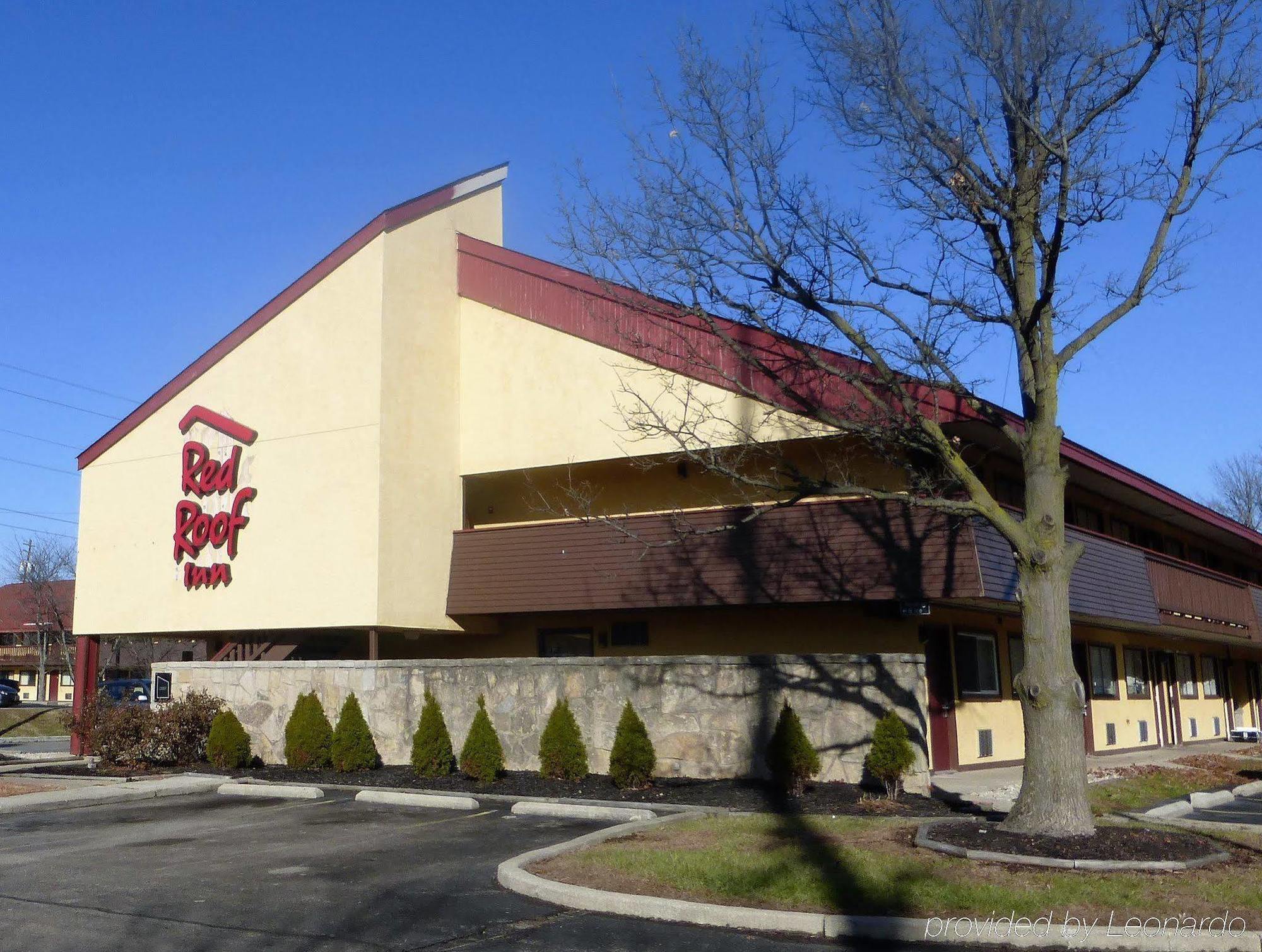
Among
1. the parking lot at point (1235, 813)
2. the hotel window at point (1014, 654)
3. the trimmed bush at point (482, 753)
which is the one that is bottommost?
the parking lot at point (1235, 813)

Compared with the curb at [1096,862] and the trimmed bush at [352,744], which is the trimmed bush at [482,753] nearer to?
the trimmed bush at [352,744]

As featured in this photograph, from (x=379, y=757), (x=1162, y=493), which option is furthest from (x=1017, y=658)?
(x=379, y=757)

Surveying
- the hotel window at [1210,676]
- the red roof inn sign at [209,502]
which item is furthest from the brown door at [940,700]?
the hotel window at [1210,676]

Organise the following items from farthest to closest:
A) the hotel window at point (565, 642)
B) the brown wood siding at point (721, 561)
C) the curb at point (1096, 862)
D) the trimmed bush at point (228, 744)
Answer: the hotel window at point (565, 642), the trimmed bush at point (228, 744), the brown wood siding at point (721, 561), the curb at point (1096, 862)

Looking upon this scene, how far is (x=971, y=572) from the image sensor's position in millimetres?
17141

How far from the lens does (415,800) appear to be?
1602 centimetres

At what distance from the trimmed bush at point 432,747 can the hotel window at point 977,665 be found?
8616 millimetres

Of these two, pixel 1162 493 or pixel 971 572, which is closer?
pixel 971 572

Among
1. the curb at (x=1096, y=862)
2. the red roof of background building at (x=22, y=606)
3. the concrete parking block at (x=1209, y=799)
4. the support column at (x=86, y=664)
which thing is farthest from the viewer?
the red roof of background building at (x=22, y=606)

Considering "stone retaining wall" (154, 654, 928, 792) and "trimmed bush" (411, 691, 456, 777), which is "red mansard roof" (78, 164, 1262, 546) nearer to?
"stone retaining wall" (154, 654, 928, 792)

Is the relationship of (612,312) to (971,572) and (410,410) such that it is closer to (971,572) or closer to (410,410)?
(410,410)

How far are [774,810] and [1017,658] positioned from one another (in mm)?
10784

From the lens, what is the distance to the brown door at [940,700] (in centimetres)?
1950

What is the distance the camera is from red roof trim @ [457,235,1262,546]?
60.3ft
